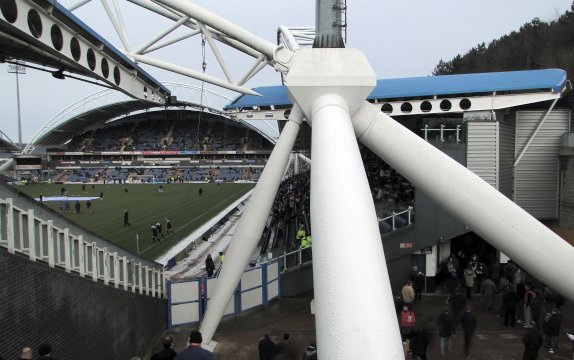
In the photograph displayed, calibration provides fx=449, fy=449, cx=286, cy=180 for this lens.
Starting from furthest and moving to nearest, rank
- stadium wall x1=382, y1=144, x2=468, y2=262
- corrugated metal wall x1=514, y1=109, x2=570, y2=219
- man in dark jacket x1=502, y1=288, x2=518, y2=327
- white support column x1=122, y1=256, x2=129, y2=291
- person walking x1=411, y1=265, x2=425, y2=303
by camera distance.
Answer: corrugated metal wall x1=514, y1=109, x2=570, y2=219 → stadium wall x1=382, y1=144, x2=468, y2=262 → person walking x1=411, y1=265, x2=425, y2=303 → man in dark jacket x1=502, y1=288, x2=518, y2=327 → white support column x1=122, y1=256, x2=129, y2=291

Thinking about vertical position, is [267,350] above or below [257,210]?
below

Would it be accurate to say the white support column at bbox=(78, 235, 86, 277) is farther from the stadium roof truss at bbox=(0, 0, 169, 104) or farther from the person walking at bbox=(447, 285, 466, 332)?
the person walking at bbox=(447, 285, 466, 332)

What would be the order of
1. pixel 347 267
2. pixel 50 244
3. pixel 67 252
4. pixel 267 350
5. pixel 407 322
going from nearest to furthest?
1. pixel 347 267
2. pixel 50 244
3. pixel 67 252
4. pixel 267 350
5. pixel 407 322

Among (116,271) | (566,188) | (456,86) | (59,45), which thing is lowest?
(116,271)

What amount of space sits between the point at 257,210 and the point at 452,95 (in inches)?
408

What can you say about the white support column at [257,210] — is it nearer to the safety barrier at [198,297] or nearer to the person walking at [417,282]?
the safety barrier at [198,297]

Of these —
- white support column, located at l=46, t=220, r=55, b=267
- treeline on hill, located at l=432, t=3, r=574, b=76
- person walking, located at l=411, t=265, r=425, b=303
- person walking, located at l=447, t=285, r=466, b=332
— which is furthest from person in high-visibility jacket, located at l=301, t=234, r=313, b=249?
treeline on hill, located at l=432, t=3, r=574, b=76

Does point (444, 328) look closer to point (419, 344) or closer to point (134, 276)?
point (419, 344)

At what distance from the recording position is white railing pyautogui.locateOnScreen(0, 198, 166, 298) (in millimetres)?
5137

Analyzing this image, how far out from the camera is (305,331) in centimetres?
996

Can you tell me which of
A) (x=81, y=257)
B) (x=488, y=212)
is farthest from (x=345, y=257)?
(x=81, y=257)

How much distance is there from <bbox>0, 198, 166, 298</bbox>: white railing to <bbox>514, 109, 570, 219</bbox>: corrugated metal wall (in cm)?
1260

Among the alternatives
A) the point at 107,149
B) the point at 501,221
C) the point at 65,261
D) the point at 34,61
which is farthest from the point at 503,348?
the point at 107,149

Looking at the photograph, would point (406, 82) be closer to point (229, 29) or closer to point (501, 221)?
point (229, 29)
